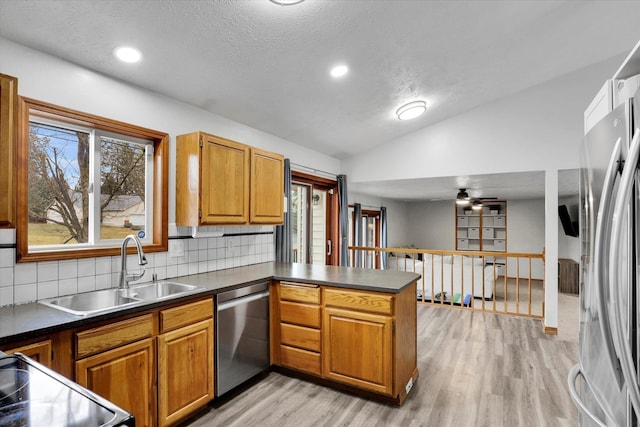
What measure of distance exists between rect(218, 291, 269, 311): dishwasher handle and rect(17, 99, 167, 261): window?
74 cm

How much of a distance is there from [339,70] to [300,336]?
2310 mm

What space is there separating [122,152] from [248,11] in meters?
1.48

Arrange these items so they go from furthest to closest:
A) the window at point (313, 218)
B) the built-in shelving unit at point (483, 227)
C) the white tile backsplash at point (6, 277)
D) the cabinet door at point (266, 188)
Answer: the built-in shelving unit at point (483, 227) < the window at point (313, 218) < the cabinet door at point (266, 188) < the white tile backsplash at point (6, 277)

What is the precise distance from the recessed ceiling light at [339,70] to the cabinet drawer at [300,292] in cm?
186

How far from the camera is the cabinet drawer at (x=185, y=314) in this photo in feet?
6.83

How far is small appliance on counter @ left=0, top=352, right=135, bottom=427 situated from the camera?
74 centimetres

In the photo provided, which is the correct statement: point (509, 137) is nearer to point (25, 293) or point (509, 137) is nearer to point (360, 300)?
point (360, 300)

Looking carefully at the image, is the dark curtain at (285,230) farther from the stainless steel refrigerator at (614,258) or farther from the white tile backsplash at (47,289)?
the stainless steel refrigerator at (614,258)

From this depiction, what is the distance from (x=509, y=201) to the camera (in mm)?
8820

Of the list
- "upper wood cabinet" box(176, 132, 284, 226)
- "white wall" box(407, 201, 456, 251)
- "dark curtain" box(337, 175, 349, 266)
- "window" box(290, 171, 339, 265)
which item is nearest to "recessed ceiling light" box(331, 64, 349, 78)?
"upper wood cabinet" box(176, 132, 284, 226)

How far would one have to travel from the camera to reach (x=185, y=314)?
2.20m

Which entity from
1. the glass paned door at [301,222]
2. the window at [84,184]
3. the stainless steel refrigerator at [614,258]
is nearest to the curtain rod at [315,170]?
the glass paned door at [301,222]

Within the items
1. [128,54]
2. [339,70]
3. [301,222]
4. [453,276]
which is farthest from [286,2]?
[453,276]

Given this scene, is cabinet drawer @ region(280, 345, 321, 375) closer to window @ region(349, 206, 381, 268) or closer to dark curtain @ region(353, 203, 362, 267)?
window @ region(349, 206, 381, 268)
